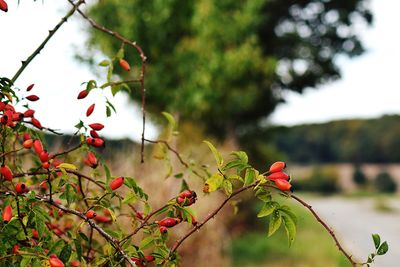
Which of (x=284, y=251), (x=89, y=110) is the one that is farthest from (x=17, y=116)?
(x=284, y=251)

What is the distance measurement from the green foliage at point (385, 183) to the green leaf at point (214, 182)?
118 feet

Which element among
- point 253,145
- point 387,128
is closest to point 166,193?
point 253,145

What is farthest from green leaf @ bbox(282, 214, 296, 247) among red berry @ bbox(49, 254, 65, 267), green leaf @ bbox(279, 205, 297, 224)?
red berry @ bbox(49, 254, 65, 267)

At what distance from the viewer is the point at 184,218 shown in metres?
1.17

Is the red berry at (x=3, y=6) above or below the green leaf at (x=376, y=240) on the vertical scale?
above

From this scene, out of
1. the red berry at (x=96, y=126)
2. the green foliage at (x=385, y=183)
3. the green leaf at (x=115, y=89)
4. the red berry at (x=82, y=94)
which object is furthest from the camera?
the green foliage at (x=385, y=183)

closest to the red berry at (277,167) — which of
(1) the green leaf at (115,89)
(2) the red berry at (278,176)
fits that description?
(2) the red berry at (278,176)

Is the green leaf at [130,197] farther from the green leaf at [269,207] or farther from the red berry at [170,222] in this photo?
the green leaf at [269,207]

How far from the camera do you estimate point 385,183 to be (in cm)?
3550

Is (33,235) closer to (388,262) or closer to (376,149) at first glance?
(388,262)

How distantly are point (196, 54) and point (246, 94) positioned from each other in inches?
62.6

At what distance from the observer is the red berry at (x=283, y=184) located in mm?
1021

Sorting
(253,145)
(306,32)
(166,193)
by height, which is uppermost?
(306,32)

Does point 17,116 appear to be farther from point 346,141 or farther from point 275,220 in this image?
point 346,141
